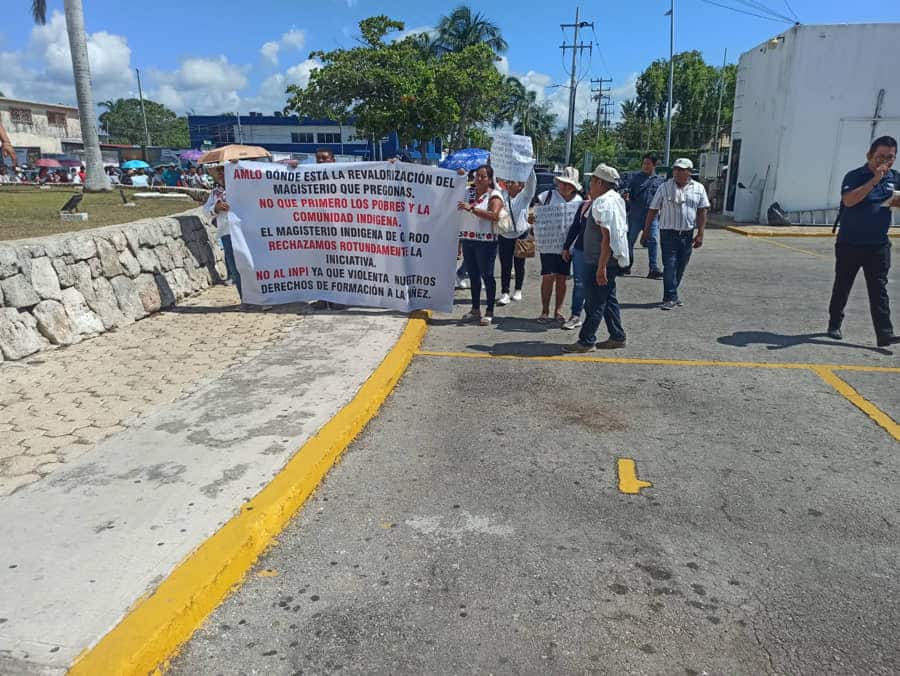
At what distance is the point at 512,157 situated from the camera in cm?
746

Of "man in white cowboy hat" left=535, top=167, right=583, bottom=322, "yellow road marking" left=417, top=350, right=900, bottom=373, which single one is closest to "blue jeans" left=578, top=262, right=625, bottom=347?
"yellow road marking" left=417, top=350, right=900, bottom=373

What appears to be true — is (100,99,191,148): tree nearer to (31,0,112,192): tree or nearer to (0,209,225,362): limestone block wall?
(31,0,112,192): tree

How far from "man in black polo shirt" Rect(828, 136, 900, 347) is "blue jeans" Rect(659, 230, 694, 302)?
6.00ft

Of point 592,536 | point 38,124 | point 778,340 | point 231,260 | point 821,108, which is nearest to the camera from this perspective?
point 592,536

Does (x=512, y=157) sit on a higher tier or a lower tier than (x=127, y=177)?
higher

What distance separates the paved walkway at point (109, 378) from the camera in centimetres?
412

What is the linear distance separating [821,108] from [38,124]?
7241 centimetres

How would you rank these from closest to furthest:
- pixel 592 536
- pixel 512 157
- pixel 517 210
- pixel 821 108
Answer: pixel 592 536 → pixel 512 157 → pixel 517 210 → pixel 821 108

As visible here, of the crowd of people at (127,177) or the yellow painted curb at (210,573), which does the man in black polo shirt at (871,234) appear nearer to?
the yellow painted curb at (210,573)

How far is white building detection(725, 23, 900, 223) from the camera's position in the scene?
59.7 feet

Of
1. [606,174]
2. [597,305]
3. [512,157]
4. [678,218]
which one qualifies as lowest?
[597,305]

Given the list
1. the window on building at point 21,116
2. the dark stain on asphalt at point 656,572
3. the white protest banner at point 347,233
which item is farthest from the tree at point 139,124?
the dark stain on asphalt at point 656,572

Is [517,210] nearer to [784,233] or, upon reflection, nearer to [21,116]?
[784,233]

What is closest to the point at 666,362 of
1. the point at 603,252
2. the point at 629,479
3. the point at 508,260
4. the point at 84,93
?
the point at 603,252
